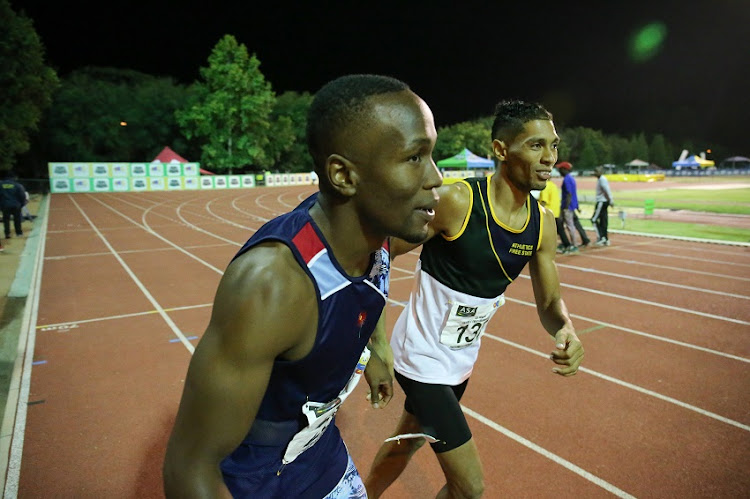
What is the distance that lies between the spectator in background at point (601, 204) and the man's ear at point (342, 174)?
10553 mm

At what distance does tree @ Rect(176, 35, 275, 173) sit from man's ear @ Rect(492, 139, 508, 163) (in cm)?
4133

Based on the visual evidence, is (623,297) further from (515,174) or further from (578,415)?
(515,174)

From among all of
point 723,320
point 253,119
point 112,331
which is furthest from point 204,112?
point 723,320

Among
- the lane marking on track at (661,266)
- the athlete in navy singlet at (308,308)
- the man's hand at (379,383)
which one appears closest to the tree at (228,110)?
the lane marking on track at (661,266)

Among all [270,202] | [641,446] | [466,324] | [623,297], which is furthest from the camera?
[270,202]

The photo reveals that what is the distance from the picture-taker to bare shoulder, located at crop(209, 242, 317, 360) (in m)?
1.02

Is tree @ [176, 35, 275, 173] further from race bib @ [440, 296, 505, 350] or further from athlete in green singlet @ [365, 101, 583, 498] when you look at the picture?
race bib @ [440, 296, 505, 350]

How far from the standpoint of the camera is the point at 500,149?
2.62 m

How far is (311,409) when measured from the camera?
Answer: 130cm

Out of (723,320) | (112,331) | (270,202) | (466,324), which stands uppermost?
(466,324)

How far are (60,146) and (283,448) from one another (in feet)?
148

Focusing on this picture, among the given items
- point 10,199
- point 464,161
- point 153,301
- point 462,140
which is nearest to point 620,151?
point 462,140

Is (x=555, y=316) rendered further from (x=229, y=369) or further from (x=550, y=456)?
(x=229, y=369)

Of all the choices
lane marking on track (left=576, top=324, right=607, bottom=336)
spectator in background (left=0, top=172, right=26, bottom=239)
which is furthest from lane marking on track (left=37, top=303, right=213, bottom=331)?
spectator in background (left=0, top=172, right=26, bottom=239)
